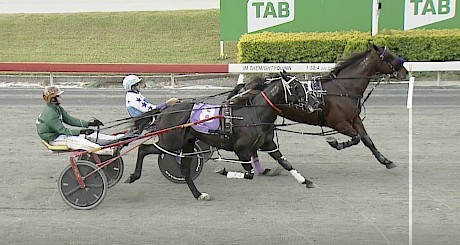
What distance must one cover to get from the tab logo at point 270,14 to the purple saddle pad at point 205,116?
1215cm

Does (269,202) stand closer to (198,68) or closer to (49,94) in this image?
(49,94)

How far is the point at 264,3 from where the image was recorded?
2034 centimetres

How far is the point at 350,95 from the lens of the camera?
9.70m

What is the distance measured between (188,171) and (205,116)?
0.72 meters

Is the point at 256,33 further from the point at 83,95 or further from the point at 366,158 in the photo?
the point at 366,158

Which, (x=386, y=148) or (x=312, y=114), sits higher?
(x=312, y=114)

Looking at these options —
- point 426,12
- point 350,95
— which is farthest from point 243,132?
point 426,12

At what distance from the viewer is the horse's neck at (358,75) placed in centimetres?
979

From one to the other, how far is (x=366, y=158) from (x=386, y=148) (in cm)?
83

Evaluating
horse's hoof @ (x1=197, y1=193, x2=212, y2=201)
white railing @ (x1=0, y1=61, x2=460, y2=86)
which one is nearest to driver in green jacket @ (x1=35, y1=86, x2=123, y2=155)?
horse's hoof @ (x1=197, y1=193, x2=212, y2=201)

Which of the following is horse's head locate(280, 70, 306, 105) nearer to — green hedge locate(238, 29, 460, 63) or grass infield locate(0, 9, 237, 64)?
green hedge locate(238, 29, 460, 63)

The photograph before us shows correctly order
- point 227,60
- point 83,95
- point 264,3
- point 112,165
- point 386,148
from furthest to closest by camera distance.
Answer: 1. point 227,60
2. point 264,3
3. point 83,95
4. point 386,148
5. point 112,165

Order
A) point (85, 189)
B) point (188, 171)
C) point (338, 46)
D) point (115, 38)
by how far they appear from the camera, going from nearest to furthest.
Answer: point (85, 189) → point (188, 171) → point (338, 46) → point (115, 38)

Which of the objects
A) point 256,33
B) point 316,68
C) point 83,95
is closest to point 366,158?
point 316,68
